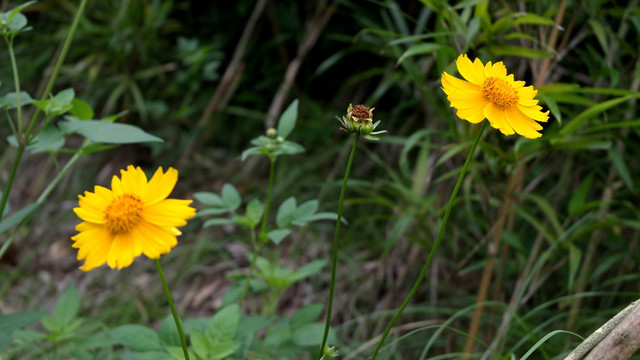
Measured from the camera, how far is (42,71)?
217cm

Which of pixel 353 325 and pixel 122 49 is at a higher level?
pixel 122 49

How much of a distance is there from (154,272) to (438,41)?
1052mm

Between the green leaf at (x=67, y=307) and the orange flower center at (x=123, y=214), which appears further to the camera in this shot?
the green leaf at (x=67, y=307)

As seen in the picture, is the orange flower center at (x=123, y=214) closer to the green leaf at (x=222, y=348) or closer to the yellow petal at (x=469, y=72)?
the green leaf at (x=222, y=348)

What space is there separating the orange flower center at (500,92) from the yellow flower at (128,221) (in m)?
0.32

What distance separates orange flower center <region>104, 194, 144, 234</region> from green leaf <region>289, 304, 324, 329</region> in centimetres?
44

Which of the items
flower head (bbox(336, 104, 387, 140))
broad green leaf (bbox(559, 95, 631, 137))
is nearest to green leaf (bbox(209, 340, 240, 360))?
flower head (bbox(336, 104, 387, 140))

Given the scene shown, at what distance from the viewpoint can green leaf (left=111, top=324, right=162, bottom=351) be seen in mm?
771

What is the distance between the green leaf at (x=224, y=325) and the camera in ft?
2.45

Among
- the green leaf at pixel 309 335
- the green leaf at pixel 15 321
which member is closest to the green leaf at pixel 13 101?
the green leaf at pixel 15 321

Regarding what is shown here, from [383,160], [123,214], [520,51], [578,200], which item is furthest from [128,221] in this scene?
[383,160]

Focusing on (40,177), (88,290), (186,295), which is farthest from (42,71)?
(186,295)

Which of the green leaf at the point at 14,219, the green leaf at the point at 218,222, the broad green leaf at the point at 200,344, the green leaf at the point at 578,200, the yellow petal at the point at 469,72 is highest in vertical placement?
the yellow petal at the point at 469,72

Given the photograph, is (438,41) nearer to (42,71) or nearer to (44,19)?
(42,71)
